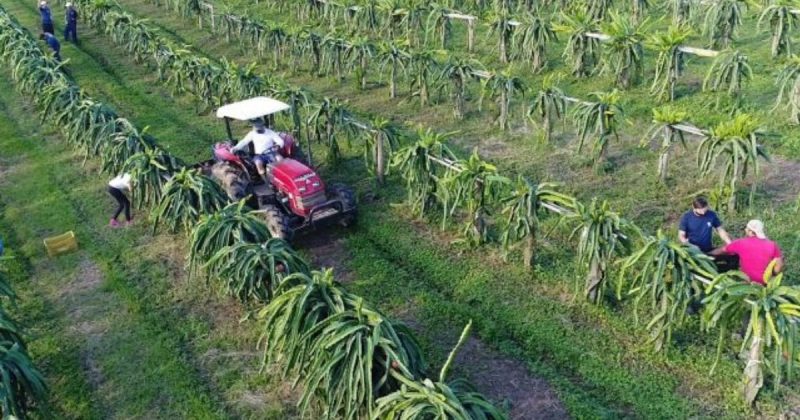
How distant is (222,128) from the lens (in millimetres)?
13969

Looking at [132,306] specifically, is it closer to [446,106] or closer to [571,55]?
[446,106]

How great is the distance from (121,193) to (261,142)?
7.37ft

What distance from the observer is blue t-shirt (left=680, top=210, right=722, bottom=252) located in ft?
24.1

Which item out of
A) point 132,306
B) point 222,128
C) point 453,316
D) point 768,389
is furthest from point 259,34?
point 768,389

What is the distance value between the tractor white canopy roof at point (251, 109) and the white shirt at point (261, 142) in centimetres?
29

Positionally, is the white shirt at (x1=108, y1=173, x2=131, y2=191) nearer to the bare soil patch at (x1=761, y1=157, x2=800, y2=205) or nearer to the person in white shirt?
the person in white shirt

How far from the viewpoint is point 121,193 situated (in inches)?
396

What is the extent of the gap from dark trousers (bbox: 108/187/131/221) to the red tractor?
135 centimetres

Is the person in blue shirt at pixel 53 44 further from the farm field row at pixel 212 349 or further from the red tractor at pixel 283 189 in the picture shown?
the red tractor at pixel 283 189

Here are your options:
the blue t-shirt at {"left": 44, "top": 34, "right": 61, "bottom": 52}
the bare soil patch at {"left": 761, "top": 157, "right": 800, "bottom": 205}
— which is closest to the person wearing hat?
the blue t-shirt at {"left": 44, "top": 34, "right": 61, "bottom": 52}

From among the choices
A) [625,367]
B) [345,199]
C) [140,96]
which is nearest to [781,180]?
[625,367]

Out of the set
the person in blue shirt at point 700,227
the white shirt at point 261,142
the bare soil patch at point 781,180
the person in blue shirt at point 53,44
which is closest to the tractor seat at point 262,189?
the white shirt at point 261,142

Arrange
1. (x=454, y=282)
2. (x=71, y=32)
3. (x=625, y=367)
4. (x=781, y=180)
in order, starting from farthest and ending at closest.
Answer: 1. (x=71, y=32)
2. (x=781, y=180)
3. (x=454, y=282)
4. (x=625, y=367)

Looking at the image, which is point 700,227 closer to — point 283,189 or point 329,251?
point 329,251
